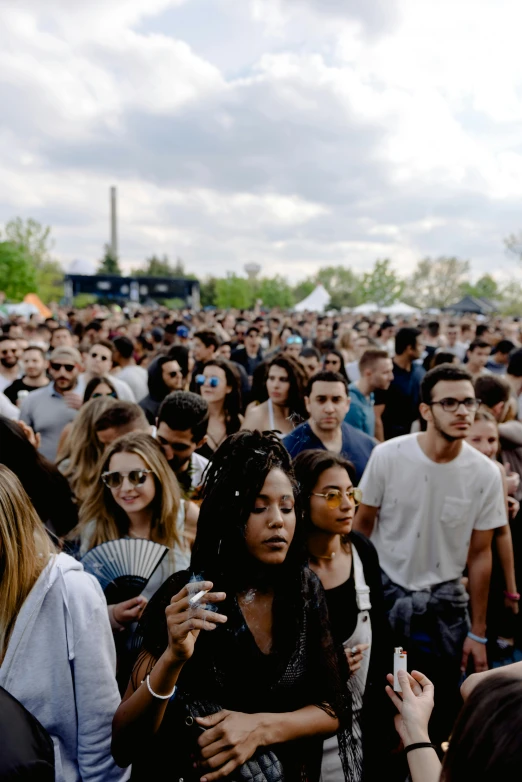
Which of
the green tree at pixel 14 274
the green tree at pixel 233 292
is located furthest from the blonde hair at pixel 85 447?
the green tree at pixel 233 292

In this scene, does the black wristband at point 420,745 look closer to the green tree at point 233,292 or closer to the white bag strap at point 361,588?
the white bag strap at point 361,588

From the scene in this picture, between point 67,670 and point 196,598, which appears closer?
point 196,598

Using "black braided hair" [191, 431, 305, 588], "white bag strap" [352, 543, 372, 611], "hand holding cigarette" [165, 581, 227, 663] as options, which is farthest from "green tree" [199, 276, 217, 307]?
"hand holding cigarette" [165, 581, 227, 663]

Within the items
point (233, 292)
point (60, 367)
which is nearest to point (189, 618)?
point (60, 367)

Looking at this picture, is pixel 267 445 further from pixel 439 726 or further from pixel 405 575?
Answer: pixel 439 726

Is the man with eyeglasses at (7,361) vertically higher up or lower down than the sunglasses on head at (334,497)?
higher up

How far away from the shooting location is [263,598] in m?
2.00

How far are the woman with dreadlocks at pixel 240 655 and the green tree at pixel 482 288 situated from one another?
306 ft

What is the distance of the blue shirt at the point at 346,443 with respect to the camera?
4.06 meters

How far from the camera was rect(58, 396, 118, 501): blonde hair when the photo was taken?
3896 millimetres

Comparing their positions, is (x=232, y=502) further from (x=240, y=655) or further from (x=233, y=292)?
(x=233, y=292)

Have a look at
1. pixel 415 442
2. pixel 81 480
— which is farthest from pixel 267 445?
pixel 81 480

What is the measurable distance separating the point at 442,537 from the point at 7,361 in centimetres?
554

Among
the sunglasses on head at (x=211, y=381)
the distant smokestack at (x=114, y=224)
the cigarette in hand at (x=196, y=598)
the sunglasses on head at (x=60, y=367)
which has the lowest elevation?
the cigarette in hand at (x=196, y=598)
